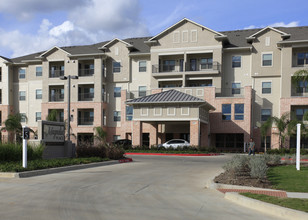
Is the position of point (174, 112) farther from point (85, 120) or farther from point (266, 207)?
point (266, 207)

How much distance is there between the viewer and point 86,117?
4797 centimetres

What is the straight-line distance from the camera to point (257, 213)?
8.08 m

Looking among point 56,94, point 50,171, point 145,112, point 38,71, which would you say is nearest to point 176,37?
point 145,112

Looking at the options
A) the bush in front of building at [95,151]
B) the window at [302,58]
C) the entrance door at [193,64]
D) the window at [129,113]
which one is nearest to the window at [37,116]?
the window at [129,113]

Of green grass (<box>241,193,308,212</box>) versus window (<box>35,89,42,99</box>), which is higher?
window (<box>35,89,42,99</box>)

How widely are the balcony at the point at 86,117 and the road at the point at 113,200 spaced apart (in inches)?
1335

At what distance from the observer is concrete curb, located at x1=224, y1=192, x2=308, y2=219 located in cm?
741

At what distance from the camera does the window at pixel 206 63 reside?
139 ft

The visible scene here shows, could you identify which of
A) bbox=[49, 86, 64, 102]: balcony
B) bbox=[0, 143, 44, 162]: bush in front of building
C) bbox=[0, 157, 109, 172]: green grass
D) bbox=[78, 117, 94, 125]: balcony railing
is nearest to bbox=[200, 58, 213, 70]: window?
bbox=[78, 117, 94, 125]: balcony railing

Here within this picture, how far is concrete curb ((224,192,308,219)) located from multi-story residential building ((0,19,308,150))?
84.3 feet

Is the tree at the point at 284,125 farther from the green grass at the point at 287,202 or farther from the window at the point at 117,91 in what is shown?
the green grass at the point at 287,202

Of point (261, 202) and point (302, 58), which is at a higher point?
point (302, 58)

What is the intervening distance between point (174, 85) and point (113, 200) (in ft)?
119

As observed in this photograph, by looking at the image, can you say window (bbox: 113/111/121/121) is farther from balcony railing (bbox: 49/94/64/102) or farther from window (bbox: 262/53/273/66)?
window (bbox: 262/53/273/66)
